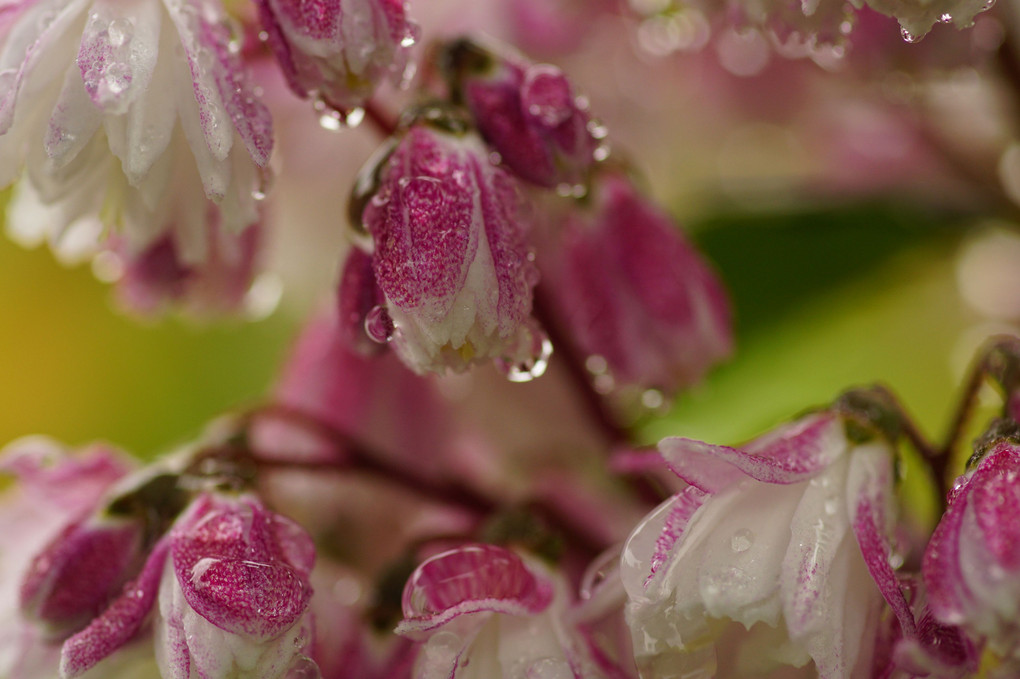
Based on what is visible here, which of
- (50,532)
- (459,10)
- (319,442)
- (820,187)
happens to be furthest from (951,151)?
(50,532)

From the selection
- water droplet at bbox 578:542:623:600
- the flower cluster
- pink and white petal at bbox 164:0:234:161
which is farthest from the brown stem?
pink and white petal at bbox 164:0:234:161

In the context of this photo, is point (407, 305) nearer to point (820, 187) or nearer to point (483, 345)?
point (483, 345)

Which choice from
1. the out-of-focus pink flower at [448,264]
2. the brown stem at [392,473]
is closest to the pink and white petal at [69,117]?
the out-of-focus pink flower at [448,264]

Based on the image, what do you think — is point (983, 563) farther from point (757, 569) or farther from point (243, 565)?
point (243, 565)

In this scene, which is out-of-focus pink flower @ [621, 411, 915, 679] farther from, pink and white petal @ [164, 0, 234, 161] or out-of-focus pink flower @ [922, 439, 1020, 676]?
Result: pink and white petal @ [164, 0, 234, 161]

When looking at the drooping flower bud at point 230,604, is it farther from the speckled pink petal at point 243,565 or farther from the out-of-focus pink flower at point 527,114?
the out-of-focus pink flower at point 527,114

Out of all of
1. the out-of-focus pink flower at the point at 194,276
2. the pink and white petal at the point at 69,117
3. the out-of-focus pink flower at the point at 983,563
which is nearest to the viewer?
the out-of-focus pink flower at the point at 983,563
